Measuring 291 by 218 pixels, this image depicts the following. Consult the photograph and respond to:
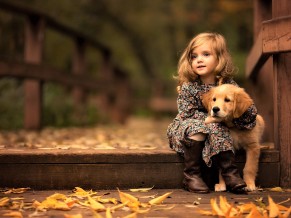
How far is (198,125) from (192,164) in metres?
0.30

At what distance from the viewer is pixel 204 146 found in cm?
352

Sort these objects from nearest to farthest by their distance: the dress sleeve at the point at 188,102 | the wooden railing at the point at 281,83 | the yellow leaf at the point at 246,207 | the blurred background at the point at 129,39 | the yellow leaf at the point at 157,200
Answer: the yellow leaf at the point at 246,207 → the yellow leaf at the point at 157,200 → the wooden railing at the point at 281,83 → the dress sleeve at the point at 188,102 → the blurred background at the point at 129,39

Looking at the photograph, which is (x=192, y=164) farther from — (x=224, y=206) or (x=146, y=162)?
(x=224, y=206)

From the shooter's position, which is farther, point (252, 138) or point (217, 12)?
point (217, 12)

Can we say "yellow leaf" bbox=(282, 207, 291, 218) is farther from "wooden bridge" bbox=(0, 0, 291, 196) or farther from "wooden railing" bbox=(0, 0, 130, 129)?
"wooden railing" bbox=(0, 0, 130, 129)

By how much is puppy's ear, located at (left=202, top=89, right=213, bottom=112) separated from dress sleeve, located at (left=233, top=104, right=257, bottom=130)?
0.23 m

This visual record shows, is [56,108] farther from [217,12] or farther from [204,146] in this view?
[217,12]

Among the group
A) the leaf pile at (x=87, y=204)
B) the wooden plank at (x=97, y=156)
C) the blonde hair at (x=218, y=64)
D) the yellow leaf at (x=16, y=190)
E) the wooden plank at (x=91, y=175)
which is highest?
the blonde hair at (x=218, y=64)

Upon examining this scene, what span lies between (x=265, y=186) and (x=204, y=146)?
626mm

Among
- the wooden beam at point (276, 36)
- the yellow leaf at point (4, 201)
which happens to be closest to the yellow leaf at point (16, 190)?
the yellow leaf at point (4, 201)

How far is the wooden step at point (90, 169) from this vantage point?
3.57 metres

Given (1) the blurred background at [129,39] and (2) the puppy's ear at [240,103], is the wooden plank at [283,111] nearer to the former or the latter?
(2) the puppy's ear at [240,103]

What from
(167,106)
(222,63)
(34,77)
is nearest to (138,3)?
(167,106)

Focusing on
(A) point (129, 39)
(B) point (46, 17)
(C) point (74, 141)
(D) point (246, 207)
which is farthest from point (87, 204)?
(A) point (129, 39)
